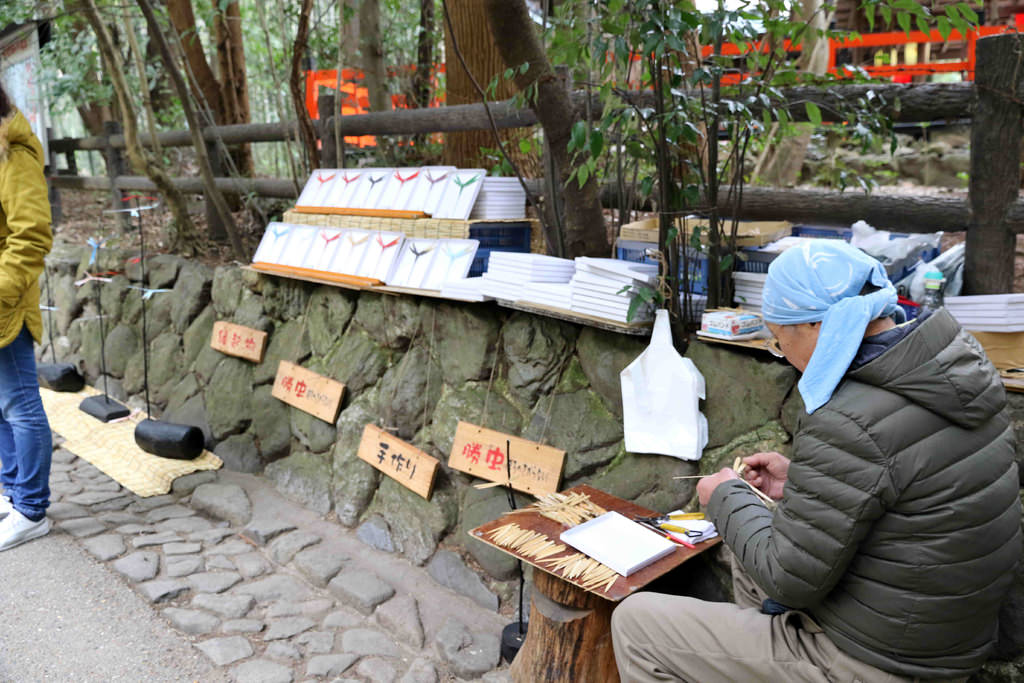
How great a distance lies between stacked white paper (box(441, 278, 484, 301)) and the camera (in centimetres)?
395

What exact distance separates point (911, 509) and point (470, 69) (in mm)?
4441

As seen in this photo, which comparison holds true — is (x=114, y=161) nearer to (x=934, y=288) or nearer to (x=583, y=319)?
(x=583, y=319)

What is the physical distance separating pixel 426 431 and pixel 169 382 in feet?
10.2

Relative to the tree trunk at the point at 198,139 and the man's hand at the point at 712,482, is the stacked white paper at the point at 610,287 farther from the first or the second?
the tree trunk at the point at 198,139

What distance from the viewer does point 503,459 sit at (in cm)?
387

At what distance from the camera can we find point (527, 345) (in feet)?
12.9

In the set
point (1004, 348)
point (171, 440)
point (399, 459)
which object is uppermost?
point (1004, 348)

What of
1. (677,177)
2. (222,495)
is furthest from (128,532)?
(677,177)

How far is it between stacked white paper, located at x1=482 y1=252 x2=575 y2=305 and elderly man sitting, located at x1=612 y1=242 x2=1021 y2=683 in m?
1.74

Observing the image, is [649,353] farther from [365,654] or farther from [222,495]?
[222,495]

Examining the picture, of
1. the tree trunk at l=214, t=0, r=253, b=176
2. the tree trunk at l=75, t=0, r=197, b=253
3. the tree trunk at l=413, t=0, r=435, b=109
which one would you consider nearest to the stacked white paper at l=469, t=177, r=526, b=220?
the tree trunk at l=413, t=0, r=435, b=109

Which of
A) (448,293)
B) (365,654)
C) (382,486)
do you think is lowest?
(365,654)

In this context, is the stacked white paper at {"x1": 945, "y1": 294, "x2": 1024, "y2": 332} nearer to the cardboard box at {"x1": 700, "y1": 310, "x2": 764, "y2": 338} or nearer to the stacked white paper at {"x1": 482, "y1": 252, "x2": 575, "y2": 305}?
the cardboard box at {"x1": 700, "y1": 310, "x2": 764, "y2": 338}

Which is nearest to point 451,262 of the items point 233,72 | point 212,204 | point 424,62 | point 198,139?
point 198,139
